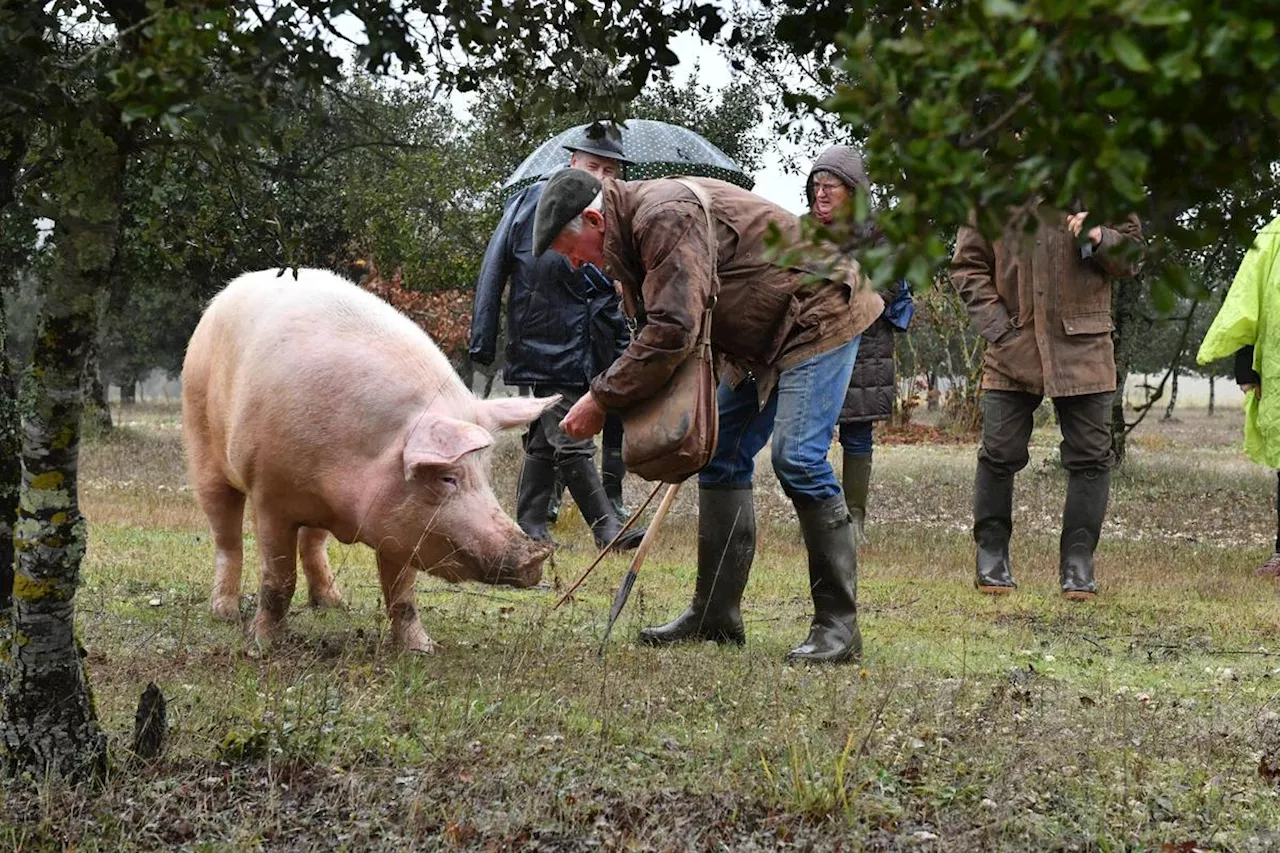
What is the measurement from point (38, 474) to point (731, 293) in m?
2.78

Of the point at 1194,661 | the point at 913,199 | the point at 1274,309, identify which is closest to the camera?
the point at 913,199

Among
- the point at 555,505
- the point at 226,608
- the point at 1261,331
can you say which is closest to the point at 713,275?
the point at 226,608

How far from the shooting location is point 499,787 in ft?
12.8

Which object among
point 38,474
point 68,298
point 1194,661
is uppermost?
point 68,298

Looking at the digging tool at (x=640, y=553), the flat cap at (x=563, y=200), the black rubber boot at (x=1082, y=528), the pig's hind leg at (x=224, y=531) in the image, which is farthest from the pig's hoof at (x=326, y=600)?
the black rubber boot at (x=1082, y=528)

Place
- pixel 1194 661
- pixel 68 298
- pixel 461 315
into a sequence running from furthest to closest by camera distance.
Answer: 1. pixel 461 315
2. pixel 1194 661
3. pixel 68 298

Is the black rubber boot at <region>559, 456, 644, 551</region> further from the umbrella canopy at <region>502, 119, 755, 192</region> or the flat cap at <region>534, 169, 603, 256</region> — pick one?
the flat cap at <region>534, 169, 603, 256</region>

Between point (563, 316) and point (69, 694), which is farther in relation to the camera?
point (563, 316)

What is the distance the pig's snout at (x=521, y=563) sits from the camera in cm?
521

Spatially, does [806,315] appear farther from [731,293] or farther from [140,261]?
[140,261]

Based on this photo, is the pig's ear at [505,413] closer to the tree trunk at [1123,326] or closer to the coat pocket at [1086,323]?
the coat pocket at [1086,323]

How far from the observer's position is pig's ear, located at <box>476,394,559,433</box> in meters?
5.75

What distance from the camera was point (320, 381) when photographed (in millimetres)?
5664

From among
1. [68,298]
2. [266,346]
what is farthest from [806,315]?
[68,298]
